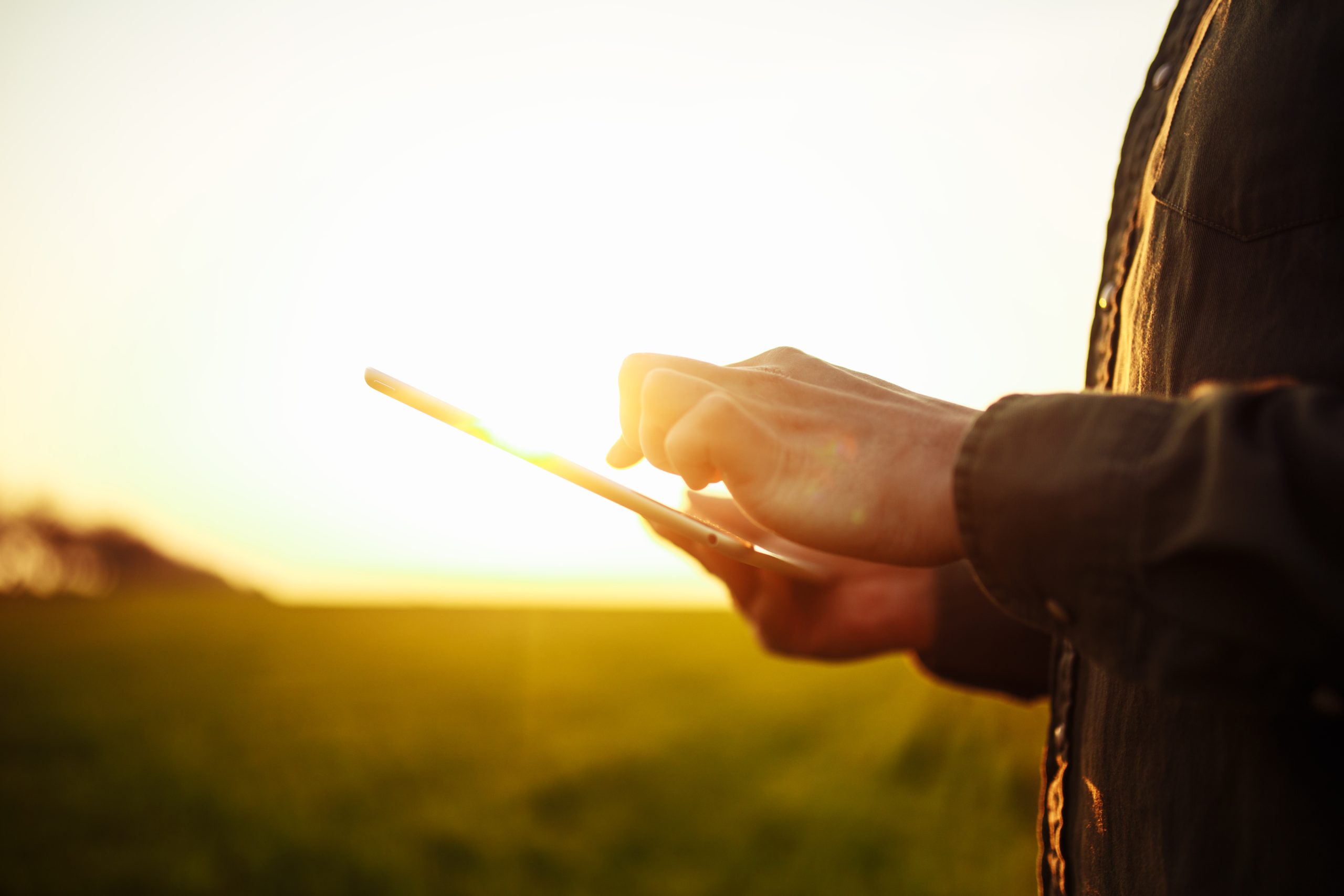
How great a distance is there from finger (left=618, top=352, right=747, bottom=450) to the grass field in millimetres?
5909

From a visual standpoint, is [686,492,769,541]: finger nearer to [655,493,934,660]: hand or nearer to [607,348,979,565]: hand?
[655,493,934,660]: hand

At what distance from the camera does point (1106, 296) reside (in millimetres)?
1555

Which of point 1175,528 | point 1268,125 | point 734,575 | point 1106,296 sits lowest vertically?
point 734,575

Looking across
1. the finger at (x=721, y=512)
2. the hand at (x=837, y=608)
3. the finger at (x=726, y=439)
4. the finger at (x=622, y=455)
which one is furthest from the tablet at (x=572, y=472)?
the hand at (x=837, y=608)

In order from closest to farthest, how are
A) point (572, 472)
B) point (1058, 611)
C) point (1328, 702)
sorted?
point (1328, 702), point (1058, 611), point (572, 472)

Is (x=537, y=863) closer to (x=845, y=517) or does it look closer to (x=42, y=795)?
(x=42, y=795)

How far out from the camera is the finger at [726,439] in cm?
109

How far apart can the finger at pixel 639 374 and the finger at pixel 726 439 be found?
8 centimetres

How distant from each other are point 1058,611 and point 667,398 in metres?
0.58

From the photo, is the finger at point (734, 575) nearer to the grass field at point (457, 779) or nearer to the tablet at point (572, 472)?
the tablet at point (572, 472)

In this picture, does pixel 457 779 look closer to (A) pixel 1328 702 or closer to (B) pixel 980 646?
(B) pixel 980 646

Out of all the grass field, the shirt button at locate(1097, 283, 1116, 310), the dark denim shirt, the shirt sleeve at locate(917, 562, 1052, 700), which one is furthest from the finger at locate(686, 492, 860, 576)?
the grass field

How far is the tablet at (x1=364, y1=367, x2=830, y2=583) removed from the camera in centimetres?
129

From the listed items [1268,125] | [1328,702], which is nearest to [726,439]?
[1328,702]
